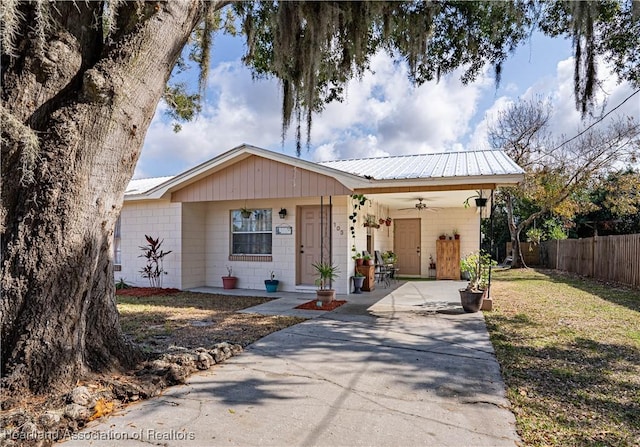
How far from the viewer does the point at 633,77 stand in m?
6.45

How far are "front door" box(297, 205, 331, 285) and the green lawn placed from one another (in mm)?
4132

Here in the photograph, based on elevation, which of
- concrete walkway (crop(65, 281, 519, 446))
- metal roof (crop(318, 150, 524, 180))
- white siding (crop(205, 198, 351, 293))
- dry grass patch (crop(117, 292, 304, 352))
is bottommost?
dry grass patch (crop(117, 292, 304, 352))

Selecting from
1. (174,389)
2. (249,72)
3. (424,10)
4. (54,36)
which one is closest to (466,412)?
(174,389)

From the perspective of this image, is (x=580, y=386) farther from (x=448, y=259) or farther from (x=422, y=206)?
(x=448, y=259)

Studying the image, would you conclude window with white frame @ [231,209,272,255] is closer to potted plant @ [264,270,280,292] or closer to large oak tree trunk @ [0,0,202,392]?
potted plant @ [264,270,280,292]

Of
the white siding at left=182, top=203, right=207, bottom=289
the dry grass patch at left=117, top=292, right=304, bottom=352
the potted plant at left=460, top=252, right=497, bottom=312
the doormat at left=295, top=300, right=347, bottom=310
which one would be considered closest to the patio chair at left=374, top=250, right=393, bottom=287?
the doormat at left=295, top=300, right=347, bottom=310

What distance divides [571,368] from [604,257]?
1052cm

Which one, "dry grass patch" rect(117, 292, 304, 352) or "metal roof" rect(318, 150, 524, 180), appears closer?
"dry grass patch" rect(117, 292, 304, 352)

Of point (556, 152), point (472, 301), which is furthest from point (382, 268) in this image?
point (556, 152)

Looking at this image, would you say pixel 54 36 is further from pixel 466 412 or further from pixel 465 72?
pixel 465 72

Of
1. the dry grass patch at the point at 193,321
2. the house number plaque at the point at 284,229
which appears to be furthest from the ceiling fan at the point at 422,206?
the dry grass patch at the point at 193,321

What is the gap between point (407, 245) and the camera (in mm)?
13992

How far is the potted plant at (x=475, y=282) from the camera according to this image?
273 inches

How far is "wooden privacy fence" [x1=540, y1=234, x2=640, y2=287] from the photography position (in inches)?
408
